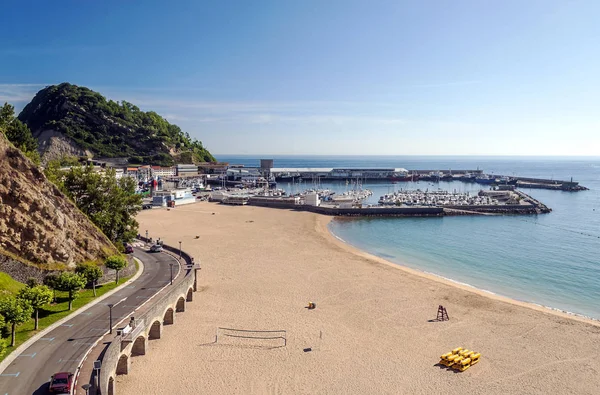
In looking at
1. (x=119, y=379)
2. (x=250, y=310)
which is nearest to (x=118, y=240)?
(x=250, y=310)

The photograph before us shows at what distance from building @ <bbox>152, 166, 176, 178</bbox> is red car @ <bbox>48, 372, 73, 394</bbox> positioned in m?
110

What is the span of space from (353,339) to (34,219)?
790 inches

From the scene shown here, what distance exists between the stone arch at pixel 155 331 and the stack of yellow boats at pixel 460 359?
14.6 m

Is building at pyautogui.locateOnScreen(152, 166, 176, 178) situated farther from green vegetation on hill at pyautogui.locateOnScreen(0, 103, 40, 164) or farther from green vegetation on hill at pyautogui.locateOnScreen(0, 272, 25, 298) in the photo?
green vegetation on hill at pyautogui.locateOnScreen(0, 272, 25, 298)

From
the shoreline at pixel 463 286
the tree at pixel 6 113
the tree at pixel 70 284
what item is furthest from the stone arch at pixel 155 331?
the tree at pixel 6 113

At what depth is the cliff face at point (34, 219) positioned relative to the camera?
23.3m

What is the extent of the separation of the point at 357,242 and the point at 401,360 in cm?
3188

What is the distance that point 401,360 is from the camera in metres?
20.7

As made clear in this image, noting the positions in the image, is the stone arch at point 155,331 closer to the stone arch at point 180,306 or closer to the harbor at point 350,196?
the stone arch at point 180,306

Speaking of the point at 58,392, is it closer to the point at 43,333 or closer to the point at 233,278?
the point at 43,333

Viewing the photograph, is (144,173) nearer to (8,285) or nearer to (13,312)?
(8,285)

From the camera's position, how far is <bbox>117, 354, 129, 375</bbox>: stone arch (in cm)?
1784

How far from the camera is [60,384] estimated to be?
13953 mm

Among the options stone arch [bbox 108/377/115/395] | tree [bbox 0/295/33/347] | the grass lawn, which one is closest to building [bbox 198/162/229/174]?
the grass lawn
